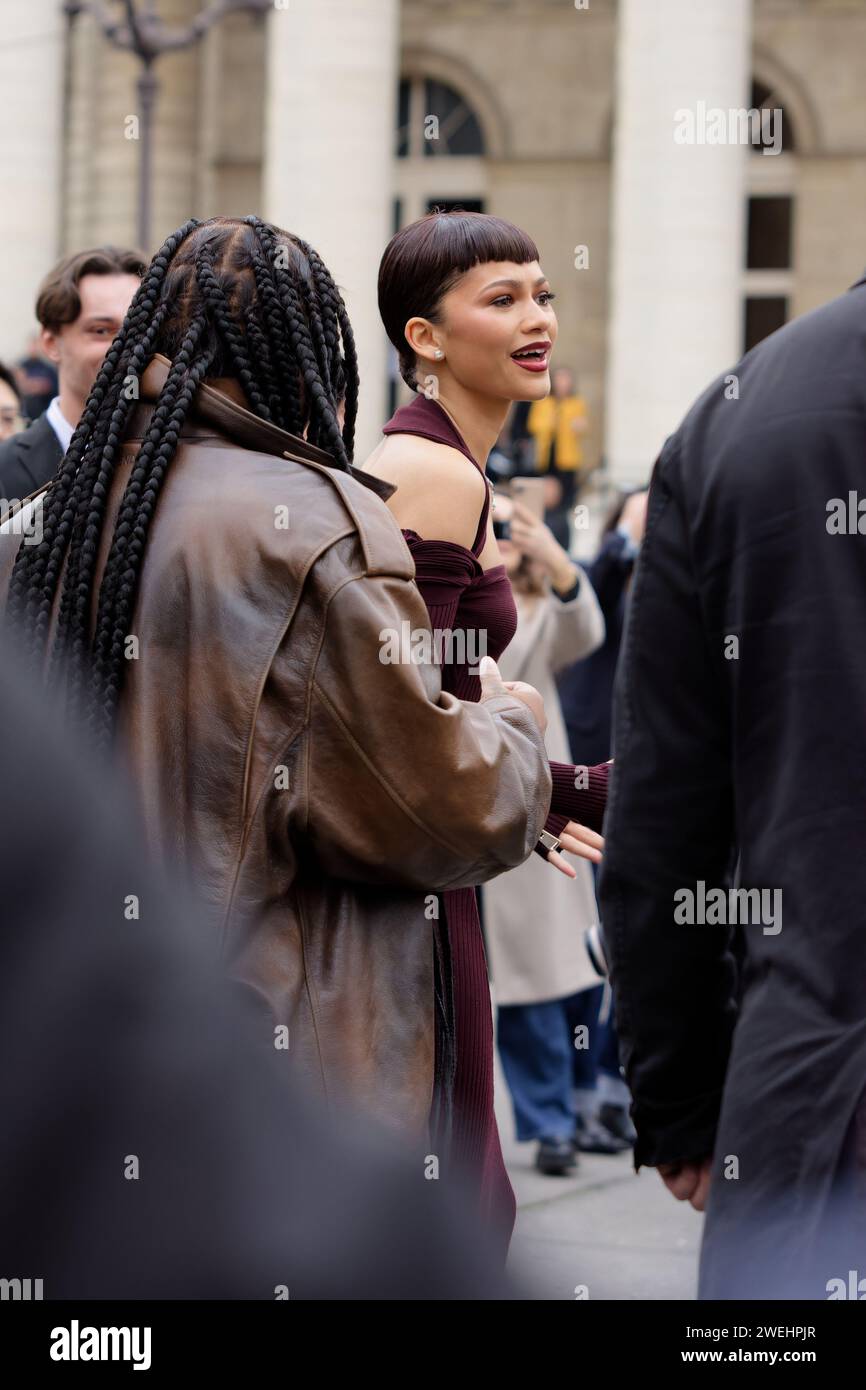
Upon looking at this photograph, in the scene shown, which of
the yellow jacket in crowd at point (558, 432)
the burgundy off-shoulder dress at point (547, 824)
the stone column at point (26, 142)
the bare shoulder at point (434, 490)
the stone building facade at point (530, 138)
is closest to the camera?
the burgundy off-shoulder dress at point (547, 824)

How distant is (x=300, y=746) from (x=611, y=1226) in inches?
139

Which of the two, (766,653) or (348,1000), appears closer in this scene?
(766,653)

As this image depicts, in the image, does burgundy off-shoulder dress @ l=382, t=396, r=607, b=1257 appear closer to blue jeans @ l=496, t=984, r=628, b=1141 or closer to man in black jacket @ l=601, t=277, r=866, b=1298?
man in black jacket @ l=601, t=277, r=866, b=1298

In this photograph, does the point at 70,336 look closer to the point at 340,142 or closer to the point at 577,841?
the point at 577,841

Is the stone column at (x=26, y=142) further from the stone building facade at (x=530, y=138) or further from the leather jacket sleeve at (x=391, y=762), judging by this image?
the leather jacket sleeve at (x=391, y=762)

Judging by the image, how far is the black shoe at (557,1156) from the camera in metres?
6.41

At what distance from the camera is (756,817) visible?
2.15 metres

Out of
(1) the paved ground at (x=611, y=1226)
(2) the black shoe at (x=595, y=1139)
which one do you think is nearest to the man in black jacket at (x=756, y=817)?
(1) the paved ground at (x=611, y=1226)

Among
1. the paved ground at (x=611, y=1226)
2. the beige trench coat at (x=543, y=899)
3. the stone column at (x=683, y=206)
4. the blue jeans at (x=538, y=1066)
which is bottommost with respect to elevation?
the paved ground at (x=611, y=1226)

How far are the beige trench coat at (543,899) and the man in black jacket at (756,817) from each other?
13.6ft

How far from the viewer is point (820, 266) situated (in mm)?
29578
